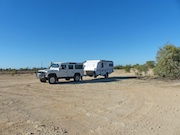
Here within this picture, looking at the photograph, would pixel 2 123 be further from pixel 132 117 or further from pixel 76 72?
pixel 76 72

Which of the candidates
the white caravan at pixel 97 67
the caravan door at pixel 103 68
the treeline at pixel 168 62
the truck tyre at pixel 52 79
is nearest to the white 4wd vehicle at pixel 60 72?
the truck tyre at pixel 52 79

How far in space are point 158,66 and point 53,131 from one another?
845 inches

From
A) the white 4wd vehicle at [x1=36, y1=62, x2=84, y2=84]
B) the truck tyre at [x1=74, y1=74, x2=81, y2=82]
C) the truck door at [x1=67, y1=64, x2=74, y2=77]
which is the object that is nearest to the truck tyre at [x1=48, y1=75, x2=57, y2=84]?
the white 4wd vehicle at [x1=36, y1=62, x2=84, y2=84]

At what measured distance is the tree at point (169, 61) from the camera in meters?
23.8

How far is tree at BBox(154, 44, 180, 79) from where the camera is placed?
78.0ft

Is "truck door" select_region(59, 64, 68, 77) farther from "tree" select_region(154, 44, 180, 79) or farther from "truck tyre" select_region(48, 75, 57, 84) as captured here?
"tree" select_region(154, 44, 180, 79)

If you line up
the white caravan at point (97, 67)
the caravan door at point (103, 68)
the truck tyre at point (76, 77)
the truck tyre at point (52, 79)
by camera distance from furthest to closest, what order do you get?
the caravan door at point (103, 68), the white caravan at point (97, 67), the truck tyre at point (76, 77), the truck tyre at point (52, 79)

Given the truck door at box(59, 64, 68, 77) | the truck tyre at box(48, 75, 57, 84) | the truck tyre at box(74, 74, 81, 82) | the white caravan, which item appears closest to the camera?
the truck tyre at box(48, 75, 57, 84)

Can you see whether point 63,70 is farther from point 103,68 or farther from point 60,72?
point 103,68

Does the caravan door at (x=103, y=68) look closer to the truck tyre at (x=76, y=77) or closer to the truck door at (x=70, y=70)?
the truck tyre at (x=76, y=77)

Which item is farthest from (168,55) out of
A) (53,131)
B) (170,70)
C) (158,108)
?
(53,131)

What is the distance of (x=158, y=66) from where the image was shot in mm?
25328

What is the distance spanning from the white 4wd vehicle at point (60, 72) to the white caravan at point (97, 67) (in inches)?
158

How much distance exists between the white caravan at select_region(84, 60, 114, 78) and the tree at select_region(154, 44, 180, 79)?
718cm
